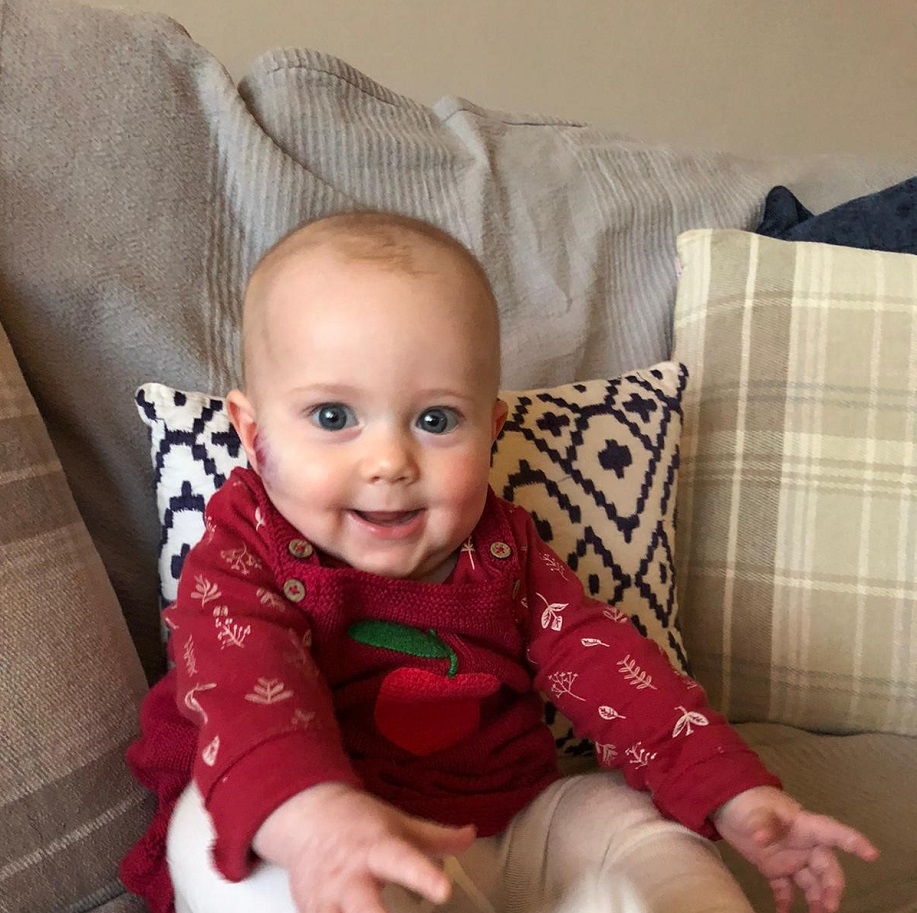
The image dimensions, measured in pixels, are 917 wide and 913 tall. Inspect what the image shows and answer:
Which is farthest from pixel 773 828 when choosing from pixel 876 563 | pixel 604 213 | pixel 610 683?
pixel 604 213

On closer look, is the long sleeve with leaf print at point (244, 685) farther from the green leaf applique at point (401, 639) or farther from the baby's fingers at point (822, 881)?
the baby's fingers at point (822, 881)

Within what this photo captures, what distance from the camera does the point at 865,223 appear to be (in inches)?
47.0

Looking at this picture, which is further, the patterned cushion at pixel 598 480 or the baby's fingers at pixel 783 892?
the patterned cushion at pixel 598 480

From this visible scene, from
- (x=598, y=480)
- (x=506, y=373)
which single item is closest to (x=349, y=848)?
(x=598, y=480)

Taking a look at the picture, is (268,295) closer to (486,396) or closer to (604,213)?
(486,396)

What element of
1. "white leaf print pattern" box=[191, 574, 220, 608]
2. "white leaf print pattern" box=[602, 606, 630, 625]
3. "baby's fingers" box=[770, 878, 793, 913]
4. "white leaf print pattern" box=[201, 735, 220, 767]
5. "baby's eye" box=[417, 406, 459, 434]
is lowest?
"baby's fingers" box=[770, 878, 793, 913]

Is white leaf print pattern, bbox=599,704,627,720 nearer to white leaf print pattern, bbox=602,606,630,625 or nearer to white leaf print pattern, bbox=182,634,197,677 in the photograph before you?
white leaf print pattern, bbox=602,606,630,625

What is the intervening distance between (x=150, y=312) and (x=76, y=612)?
1.07 feet

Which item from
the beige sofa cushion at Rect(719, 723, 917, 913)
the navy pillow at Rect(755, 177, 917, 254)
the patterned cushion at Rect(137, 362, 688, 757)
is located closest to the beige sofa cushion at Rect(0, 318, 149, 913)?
the patterned cushion at Rect(137, 362, 688, 757)

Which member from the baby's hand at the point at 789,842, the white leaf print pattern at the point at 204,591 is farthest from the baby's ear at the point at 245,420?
the baby's hand at the point at 789,842

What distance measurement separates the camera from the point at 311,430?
2.24 feet

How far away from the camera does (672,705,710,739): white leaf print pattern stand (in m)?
0.70

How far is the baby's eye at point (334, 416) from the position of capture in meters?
0.67

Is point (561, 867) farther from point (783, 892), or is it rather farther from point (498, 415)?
point (498, 415)
